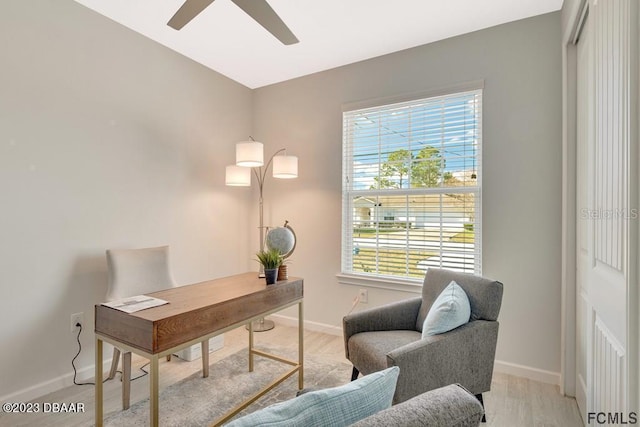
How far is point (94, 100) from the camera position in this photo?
2.41 meters

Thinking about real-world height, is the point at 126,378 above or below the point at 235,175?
below

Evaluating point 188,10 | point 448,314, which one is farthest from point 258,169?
point 448,314

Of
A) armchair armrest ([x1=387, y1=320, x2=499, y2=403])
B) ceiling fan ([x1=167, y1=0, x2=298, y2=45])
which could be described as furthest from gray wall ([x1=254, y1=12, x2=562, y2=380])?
ceiling fan ([x1=167, y1=0, x2=298, y2=45])

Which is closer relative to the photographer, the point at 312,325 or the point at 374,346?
the point at 374,346

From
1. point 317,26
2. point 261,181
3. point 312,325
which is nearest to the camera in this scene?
point 317,26

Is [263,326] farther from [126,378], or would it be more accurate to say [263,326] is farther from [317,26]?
[317,26]

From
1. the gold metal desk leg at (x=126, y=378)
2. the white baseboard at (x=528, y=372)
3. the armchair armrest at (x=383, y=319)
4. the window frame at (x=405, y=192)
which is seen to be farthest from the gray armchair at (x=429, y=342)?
the gold metal desk leg at (x=126, y=378)

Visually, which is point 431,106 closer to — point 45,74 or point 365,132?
point 365,132

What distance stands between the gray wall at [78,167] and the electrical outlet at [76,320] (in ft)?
0.11

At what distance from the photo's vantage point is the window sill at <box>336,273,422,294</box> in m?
2.82

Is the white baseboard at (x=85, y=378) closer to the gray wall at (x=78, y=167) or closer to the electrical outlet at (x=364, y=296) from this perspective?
the gray wall at (x=78, y=167)

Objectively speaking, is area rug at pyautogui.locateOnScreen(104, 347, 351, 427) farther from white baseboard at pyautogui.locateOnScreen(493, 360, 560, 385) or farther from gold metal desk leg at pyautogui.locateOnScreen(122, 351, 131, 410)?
white baseboard at pyautogui.locateOnScreen(493, 360, 560, 385)

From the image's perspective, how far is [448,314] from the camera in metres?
1.75

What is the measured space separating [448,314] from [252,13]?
75.8 inches
